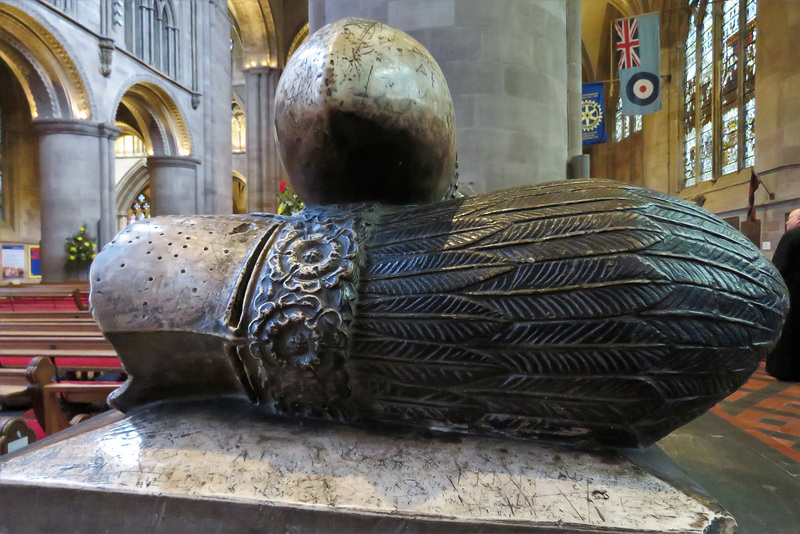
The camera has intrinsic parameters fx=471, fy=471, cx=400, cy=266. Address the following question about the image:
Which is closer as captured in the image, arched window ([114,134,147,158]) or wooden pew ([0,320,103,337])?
wooden pew ([0,320,103,337])

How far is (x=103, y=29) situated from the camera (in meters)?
9.55

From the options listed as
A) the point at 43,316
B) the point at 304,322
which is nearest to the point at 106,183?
the point at 43,316

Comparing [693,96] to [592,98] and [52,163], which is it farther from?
[52,163]

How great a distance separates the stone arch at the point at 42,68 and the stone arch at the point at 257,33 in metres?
10.2

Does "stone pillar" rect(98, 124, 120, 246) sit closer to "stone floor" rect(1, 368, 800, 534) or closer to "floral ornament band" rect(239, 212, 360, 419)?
"floral ornament band" rect(239, 212, 360, 419)

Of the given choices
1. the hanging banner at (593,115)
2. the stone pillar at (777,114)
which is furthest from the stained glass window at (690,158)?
the hanging banner at (593,115)

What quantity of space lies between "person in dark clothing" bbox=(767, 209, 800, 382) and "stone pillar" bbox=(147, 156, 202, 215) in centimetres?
1232

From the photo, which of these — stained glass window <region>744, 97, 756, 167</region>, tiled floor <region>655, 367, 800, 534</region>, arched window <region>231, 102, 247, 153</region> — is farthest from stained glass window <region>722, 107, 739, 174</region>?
arched window <region>231, 102, 247, 153</region>

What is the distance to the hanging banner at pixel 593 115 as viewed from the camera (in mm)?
7883

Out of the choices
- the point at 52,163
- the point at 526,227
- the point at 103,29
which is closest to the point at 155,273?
the point at 526,227

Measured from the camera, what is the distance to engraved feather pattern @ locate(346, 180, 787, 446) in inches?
36.3

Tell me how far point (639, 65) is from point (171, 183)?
1118 centimetres

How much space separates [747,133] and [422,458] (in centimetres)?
1354

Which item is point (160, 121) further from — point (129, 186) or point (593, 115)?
point (593, 115)
